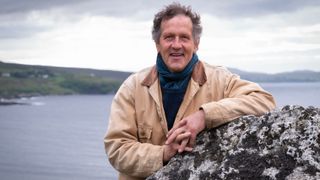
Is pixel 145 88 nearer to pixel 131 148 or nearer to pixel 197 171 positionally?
pixel 131 148

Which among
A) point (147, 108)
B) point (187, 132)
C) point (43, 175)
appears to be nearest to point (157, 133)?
point (147, 108)

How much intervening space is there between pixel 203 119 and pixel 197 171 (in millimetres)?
460

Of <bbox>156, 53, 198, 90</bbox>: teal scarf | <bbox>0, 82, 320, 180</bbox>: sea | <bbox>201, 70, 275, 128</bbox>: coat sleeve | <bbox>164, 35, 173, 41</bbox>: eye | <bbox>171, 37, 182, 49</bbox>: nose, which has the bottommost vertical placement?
<bbox>0, 82, 320, 180</bbox>: sea

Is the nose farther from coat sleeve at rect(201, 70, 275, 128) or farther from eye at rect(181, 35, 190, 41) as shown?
coat sleeve at rect(201, 70, 275, 128)

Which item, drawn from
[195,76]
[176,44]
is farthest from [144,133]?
A: [176,44]

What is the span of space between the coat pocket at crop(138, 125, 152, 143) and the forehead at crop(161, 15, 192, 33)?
0.95 meters

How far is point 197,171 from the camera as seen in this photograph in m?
4.47

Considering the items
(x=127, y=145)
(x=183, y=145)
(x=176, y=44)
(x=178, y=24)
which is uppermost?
(x=178, y=24)

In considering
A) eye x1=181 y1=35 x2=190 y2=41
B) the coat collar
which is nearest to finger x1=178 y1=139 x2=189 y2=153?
the coat collar

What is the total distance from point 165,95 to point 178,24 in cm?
68

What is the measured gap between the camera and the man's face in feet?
16.6

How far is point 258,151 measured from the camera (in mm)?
4297

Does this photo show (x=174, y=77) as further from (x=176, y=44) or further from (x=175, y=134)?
(x=175, y=134)

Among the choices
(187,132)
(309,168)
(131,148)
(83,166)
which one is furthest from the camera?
(83,166)
